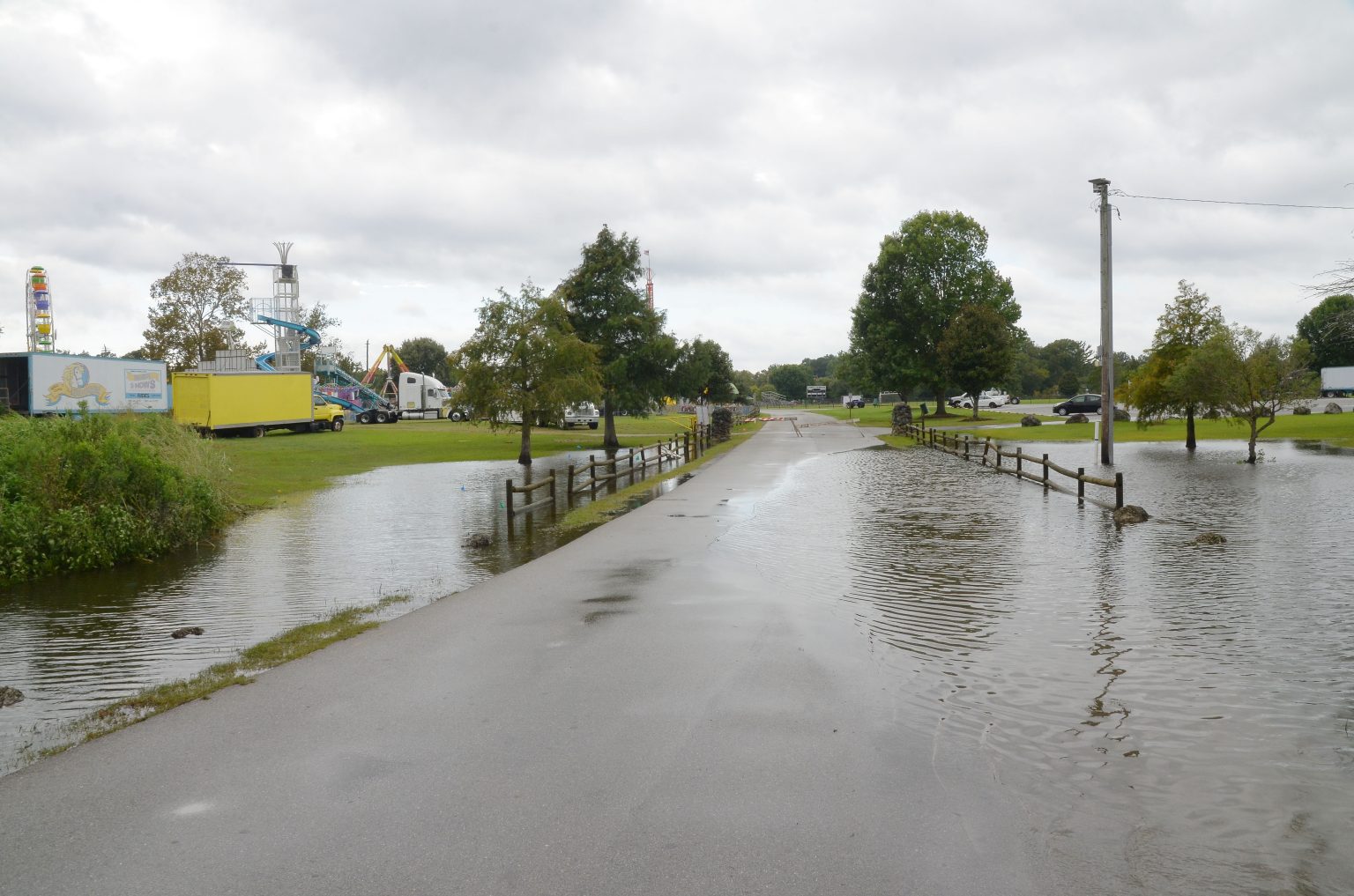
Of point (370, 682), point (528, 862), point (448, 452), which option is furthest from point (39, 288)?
Result: point (528, 862)

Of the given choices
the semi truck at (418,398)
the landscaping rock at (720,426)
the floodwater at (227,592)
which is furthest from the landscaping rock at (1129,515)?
the semi truck at (418,398)

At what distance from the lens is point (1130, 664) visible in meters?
7.73

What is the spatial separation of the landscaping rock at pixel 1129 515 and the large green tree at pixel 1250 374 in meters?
14.4

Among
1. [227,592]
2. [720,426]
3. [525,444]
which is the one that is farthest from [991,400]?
[227,592]

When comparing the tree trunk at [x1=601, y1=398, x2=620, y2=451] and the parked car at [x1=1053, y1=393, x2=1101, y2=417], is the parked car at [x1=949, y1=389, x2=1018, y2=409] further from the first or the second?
the tree trunk at [x1=601, y1=398, x2=620, y2=451]

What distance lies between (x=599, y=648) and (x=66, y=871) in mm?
4469

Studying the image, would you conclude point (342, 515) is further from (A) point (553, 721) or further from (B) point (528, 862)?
(B) point (528, 862)

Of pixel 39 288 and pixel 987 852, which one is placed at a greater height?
pixel 39 288

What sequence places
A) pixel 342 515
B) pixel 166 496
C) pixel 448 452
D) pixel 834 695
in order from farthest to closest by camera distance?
pixel 448 452
pixel 342 515
pixel 166 496
pixel 834 695

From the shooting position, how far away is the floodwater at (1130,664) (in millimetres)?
4582

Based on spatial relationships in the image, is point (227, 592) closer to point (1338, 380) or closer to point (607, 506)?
point (607, 506)

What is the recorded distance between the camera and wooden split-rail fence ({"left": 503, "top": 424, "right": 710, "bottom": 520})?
20.6 metres

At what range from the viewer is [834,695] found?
22.3ft

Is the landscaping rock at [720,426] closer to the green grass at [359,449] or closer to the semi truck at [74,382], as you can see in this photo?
the green grass at [359,449]
